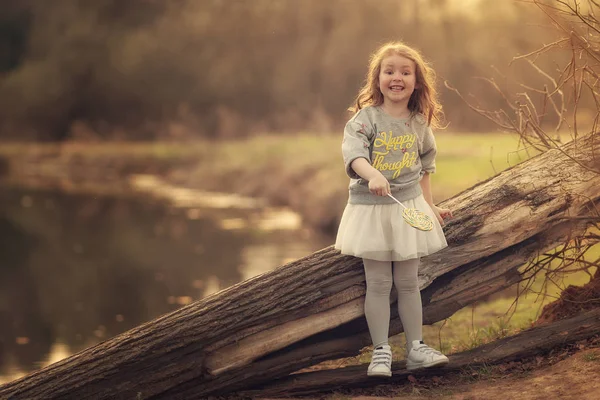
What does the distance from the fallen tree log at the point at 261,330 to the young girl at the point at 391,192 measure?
26 cm

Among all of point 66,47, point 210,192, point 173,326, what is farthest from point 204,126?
point 173,326

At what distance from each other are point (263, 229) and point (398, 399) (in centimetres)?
1027

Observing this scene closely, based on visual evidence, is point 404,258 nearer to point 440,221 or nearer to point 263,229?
point 440,221

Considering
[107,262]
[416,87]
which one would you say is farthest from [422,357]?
[107,262]

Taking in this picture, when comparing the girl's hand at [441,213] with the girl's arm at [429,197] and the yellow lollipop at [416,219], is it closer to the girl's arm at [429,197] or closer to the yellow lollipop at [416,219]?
the girl's arm at [429,197]

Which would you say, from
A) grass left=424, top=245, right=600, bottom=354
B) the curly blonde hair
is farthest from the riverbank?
the curly blonde hair

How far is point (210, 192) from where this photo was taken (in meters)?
21.0

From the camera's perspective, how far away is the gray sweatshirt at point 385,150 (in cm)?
430

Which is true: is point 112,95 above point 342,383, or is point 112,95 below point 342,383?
above

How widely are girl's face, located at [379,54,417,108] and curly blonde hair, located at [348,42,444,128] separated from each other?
0.03 metres

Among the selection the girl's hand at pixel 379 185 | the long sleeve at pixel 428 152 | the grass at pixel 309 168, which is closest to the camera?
the girl's hand at pixel 379 185

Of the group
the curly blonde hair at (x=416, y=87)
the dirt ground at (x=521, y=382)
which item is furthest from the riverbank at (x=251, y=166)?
the curly blonde hair at (x=416, y=87)

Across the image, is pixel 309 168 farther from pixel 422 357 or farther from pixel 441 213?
pixel 422 357

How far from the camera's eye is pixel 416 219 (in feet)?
13.8
